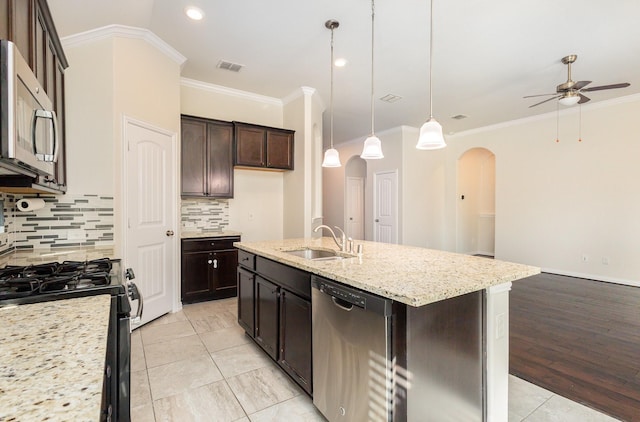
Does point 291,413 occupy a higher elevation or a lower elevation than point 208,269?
lower

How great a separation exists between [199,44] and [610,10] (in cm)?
392

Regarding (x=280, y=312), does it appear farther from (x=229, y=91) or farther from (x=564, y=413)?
(x=229, y=91)

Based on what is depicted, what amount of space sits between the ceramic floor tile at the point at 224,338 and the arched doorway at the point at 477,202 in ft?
19.9

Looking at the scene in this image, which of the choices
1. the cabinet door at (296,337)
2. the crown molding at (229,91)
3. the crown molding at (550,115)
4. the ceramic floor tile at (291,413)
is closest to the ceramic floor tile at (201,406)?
the ceramic floor tile at (291,413)

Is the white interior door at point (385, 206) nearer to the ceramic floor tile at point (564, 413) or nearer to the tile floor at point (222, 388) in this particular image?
the tile floor at point (222, 388)

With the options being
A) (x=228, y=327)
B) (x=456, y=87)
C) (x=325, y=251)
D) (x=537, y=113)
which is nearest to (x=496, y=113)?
(x=537, y=113)

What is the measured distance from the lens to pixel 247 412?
1.91 meters

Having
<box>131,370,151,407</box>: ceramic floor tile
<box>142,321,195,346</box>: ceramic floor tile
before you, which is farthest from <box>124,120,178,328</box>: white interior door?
<box>131,370,151,407</box>: ceramic floor tile

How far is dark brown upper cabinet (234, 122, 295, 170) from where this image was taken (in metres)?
4.44

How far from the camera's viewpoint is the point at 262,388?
7.08 feet

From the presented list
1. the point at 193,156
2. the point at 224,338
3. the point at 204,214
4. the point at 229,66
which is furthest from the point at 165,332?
the point at 229,66

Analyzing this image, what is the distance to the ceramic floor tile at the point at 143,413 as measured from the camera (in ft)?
6.04

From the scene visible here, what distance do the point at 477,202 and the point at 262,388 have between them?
7.44 m

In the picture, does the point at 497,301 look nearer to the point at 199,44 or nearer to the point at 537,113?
the point at 199,44
